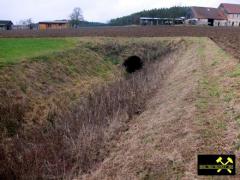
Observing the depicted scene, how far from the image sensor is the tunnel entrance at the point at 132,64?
85.8 feet

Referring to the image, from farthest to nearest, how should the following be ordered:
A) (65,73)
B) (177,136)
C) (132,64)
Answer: (132,64) → (65,73) → (177,136)

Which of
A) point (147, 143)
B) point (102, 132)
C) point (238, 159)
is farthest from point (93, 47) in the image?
point (238, 159)

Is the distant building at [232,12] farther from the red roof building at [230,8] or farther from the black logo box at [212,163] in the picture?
the black logo box at [212,163]

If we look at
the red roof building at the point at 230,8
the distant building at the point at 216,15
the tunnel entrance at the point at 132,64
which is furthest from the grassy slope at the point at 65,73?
the red roof building at the point at 230,8

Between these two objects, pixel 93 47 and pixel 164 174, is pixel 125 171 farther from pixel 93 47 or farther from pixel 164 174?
pixel 93 47

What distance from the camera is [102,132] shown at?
9.12 m

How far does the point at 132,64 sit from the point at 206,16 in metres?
59.0

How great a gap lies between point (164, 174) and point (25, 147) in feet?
19.6

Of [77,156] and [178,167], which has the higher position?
[178,167]

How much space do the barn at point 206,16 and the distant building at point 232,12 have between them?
183cm

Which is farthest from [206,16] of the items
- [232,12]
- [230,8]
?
[230,8]

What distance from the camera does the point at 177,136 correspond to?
6.86 meters

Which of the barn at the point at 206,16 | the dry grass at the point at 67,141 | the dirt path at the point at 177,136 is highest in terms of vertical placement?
the barn at the point at 206,16

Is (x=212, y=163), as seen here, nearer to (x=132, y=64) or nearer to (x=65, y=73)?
(x=65, y=73)
